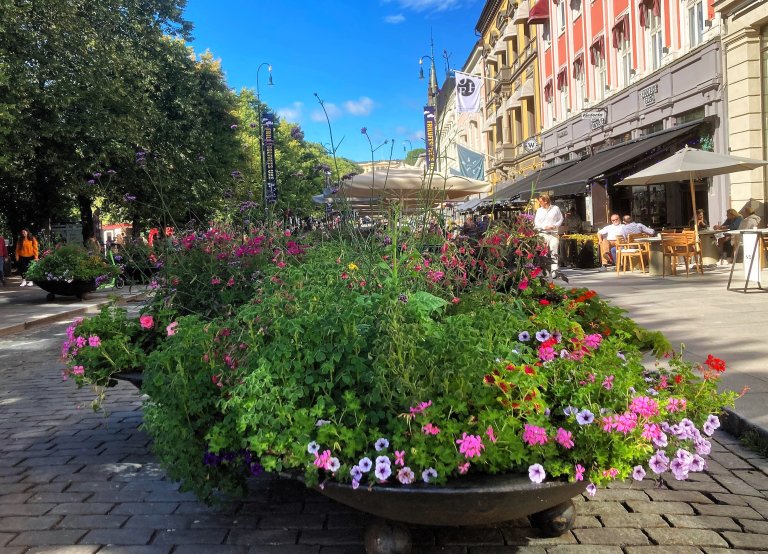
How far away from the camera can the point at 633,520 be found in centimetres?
311

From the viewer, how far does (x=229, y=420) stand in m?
2.72

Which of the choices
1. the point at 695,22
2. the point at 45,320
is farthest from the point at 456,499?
the point at 695,22

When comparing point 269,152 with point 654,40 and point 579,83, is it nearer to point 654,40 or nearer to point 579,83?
point 654,40

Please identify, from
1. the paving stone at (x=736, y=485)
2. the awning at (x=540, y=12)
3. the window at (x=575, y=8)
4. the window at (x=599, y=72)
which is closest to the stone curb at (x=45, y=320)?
the paving stone at (x=736, y=485)

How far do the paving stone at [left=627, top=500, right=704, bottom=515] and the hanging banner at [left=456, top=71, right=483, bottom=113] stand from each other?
26331 mm

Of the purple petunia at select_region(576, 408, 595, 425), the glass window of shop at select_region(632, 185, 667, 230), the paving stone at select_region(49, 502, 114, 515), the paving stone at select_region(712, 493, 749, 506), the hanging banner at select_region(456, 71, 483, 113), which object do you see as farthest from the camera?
the hanging banner at select_region(456, 71, 483, 113)

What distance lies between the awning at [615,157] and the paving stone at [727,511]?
15061mm

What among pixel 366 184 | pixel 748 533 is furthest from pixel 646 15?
pixel 748 533

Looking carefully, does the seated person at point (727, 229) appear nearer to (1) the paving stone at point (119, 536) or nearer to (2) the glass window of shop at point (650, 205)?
(2) the glass window of shop at point (650, 205)

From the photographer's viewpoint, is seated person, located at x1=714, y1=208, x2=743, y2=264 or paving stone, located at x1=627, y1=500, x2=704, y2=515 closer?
paving stone, located at x1=627, y1=500, x2=704, y2=515

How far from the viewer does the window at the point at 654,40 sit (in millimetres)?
18812

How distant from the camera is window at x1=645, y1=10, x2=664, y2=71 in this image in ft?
61.7

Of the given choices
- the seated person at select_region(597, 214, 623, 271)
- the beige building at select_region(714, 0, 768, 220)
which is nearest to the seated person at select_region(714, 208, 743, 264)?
the beige building at select_region(714, 0, 768, 220)

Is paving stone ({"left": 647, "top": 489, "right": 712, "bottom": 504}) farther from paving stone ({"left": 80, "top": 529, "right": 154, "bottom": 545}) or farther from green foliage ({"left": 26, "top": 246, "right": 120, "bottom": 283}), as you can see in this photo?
green foliage ({"left": 26, "top": 246, "right": 120, "bottom": 283})
